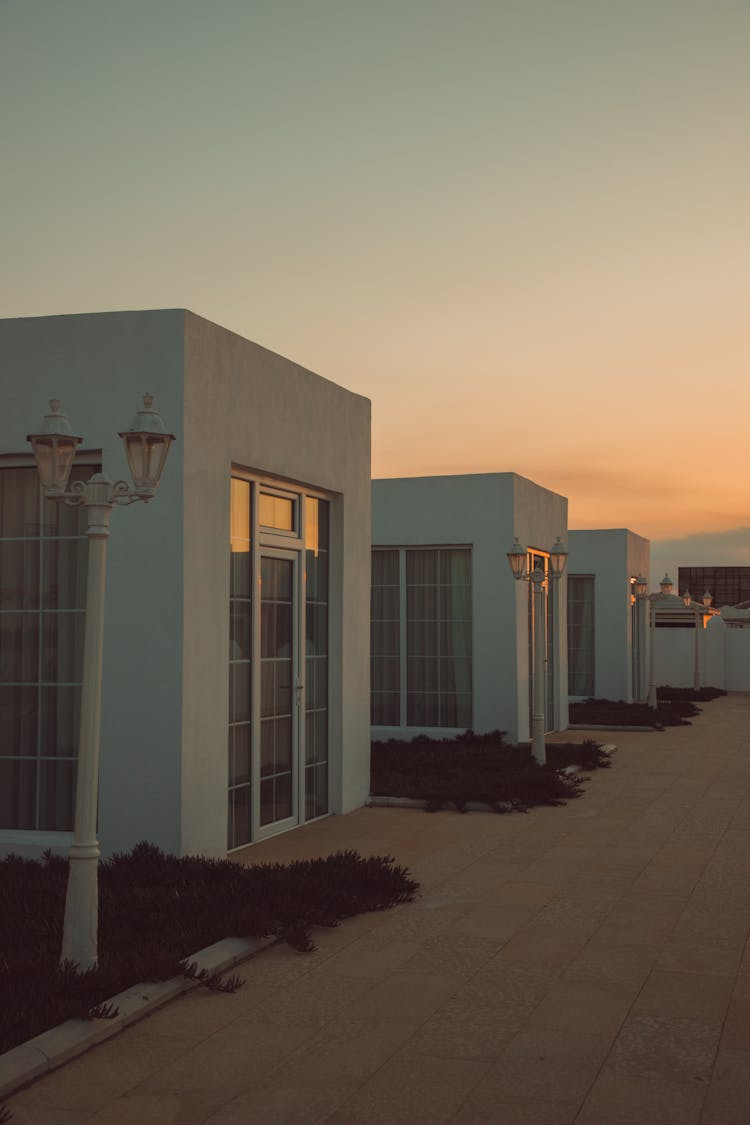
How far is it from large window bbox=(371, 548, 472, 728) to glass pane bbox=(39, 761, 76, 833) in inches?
321

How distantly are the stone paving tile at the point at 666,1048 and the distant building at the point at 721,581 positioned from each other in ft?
247

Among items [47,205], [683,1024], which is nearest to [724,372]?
[47,205]

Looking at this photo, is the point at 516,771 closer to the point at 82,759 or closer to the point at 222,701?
the point at 222,701

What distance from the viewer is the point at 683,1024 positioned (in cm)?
480

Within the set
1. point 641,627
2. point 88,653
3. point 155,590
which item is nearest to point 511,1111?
point 88,653

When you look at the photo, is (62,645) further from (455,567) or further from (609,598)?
(609,598)

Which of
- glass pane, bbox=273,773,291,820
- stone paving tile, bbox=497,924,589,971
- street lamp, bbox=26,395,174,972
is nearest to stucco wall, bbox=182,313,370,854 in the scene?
glass pane, bbox=273,773,291,820

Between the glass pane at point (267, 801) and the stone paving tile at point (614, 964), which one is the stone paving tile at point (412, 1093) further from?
the glass pane at point (267, 801)

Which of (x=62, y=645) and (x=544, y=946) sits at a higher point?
(x=62, y=645)

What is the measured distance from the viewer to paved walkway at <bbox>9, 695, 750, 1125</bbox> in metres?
3.99

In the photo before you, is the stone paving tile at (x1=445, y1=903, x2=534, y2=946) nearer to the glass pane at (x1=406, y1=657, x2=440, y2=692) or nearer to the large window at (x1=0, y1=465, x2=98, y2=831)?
the large window at (x1=0, y1=465, x2=98, y2=831)

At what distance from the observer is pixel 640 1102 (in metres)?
3.98

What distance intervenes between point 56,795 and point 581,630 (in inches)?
656

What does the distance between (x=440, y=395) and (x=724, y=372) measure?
433cm
